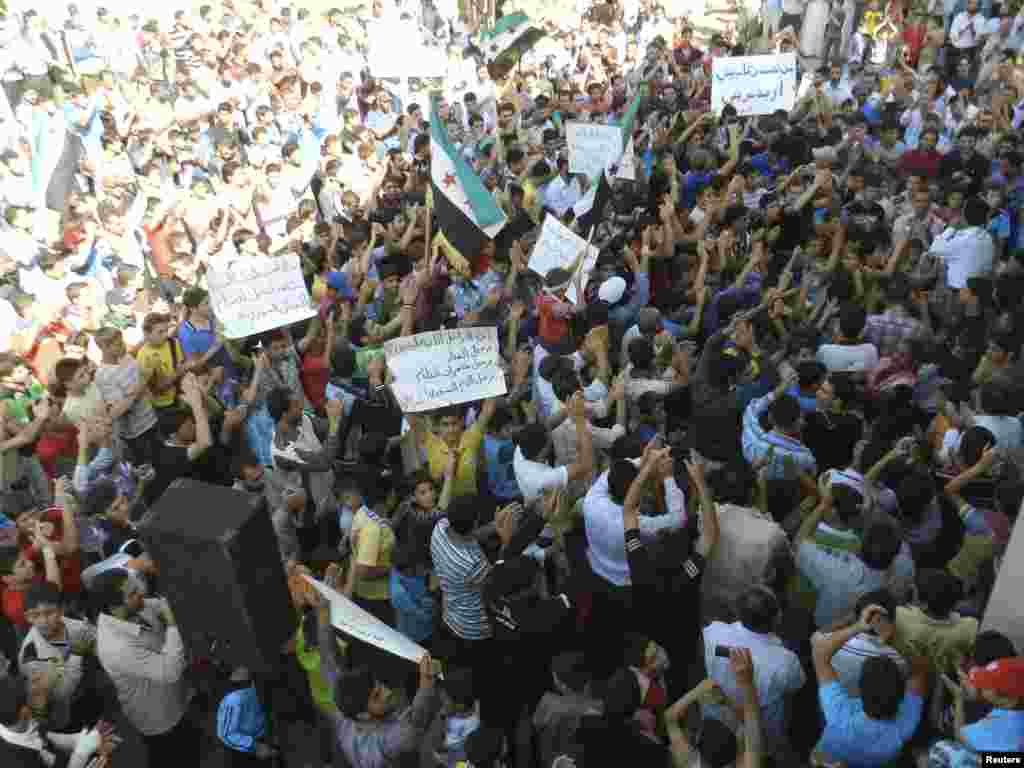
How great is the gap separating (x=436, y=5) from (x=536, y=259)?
560 inches

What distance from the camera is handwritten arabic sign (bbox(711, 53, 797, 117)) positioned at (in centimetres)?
1095

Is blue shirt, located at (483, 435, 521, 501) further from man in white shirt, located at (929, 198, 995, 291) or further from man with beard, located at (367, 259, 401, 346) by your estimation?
man in white shirt, located at (929, 198, 995, 291)

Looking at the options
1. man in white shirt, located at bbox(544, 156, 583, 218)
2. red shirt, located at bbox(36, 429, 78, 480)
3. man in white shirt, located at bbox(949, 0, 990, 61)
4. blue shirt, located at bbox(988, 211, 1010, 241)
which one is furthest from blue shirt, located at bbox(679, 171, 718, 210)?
man in white shirt, located at bbox(949, 0, 990, 61)

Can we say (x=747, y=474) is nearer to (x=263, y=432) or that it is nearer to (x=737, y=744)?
(x=737, y=744)

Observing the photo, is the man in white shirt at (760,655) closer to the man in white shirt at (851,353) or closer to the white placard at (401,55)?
the man in white shirt at (851,353)

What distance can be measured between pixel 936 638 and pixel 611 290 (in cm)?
390

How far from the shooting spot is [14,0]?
17641 mm

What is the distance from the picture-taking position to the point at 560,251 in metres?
6.81

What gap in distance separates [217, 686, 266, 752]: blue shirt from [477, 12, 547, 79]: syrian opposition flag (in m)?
11.5

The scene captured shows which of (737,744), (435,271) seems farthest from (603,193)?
(737,744)

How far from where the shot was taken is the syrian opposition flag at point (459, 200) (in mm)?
7336

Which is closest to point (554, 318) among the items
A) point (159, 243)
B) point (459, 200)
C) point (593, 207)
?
point (593, 207)

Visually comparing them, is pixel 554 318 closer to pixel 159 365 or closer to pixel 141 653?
pixel 159 365

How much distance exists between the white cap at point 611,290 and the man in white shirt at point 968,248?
2836 mm
